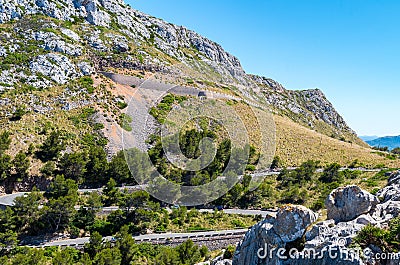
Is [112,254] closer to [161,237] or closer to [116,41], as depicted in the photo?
[161,237]

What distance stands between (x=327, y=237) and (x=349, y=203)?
149 inches

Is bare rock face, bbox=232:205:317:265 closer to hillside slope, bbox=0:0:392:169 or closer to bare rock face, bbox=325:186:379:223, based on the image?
bare rock face, bbox=325:186:379:223

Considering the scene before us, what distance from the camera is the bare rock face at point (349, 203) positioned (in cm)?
1602

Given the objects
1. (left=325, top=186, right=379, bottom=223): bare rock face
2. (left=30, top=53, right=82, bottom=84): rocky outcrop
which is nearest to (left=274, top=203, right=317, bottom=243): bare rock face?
(left=325, top=186, right=379, bottom=223): bare rock face

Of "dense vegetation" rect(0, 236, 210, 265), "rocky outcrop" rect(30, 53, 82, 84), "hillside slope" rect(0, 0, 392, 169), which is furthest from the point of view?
"rocky outcrop" rect(30, 53, 82, 84)

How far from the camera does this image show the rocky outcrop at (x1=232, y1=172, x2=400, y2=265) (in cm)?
1196

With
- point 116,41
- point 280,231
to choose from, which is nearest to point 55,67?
point 116,41

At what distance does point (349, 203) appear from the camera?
16281mm

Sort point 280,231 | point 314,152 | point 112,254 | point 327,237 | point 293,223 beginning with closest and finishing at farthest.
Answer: point 327,237 < point 293,223 < point 280,231 < point 112,254 < point 314,152

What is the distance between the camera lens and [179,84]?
260 ft

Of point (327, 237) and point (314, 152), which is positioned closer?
point (327, 237)

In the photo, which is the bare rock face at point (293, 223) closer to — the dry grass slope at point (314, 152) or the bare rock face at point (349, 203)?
the bare rock face at point (349, 203)

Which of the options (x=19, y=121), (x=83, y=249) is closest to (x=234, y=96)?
(x=19, y=121)

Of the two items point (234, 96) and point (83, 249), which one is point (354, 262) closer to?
point (83, 249)
